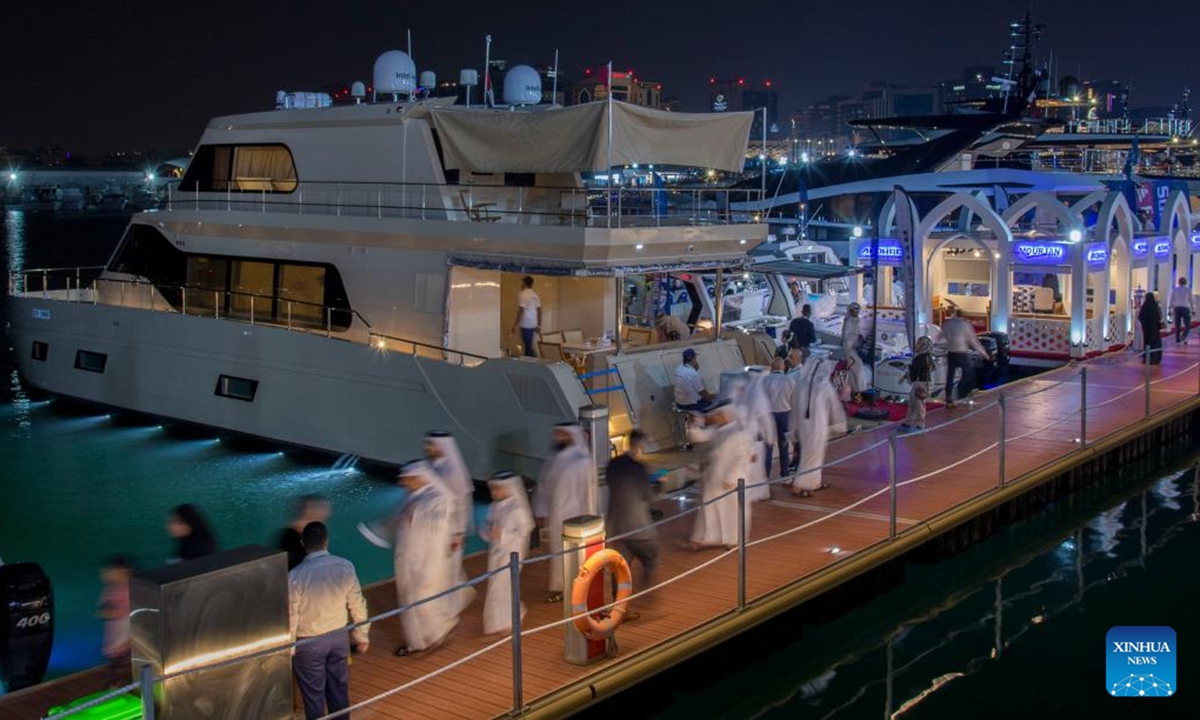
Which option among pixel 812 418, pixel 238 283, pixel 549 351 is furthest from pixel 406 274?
pixel 812 418

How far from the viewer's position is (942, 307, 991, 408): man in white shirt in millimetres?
19438

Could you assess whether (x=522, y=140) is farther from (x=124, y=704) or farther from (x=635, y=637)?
(x=124, y=704)

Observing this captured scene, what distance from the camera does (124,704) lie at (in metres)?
6.93

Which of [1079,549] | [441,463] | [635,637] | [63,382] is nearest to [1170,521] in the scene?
[1079,549]

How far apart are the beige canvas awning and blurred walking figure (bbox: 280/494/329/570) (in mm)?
7564

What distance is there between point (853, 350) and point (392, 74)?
933 centimetres

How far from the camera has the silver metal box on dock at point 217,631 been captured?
703cm

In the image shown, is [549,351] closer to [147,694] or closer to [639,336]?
[639,336]

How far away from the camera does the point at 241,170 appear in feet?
71.2

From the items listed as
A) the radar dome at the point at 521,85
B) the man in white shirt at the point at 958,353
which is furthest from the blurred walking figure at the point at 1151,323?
the radar dome at the point at 521,85

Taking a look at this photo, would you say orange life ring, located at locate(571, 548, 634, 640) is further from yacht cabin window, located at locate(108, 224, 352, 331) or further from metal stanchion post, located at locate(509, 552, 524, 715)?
yacht cabin window, located at locate(108, 224, 352, 331)

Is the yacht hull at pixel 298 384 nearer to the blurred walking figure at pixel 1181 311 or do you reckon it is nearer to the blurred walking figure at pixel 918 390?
the blurred walking figure at pixel 918 390

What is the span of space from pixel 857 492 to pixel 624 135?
5.49 metres

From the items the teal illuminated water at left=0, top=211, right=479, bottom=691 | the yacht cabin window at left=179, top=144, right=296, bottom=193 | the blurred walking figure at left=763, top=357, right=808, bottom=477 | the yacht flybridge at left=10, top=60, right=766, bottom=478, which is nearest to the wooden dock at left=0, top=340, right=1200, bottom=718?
the blurred walking figure at left=763, top=357, right=808, bottom=477
